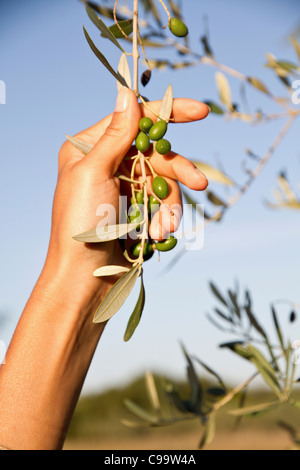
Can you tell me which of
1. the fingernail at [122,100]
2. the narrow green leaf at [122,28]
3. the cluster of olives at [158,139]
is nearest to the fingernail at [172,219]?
the cluster of olives at [158,139]

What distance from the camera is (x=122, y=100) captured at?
822 millimetres

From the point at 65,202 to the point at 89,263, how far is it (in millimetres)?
150

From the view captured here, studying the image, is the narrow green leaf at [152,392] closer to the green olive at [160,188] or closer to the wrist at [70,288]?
the wrist at [70,288]

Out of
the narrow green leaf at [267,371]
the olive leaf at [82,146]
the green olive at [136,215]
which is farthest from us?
the narrow green leaf at [267,371]

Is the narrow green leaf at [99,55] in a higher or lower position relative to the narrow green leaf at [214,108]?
lower

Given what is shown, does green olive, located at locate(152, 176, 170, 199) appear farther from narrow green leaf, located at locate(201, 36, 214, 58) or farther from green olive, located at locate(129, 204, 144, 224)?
narrow green leaf, located at locate(201, 36, 214, 58)

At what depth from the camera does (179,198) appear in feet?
3.78

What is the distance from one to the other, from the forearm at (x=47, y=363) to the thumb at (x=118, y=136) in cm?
27

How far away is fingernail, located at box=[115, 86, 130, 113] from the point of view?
0.79m

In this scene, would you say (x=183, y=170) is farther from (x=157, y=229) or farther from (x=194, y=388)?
(x=194, y=388)

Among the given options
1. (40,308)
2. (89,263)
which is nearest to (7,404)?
(40,308)

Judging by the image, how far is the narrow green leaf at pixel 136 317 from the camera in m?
0.78

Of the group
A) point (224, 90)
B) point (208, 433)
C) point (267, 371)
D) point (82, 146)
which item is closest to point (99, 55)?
point (82, 146)

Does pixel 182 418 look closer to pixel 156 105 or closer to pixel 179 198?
pixel 179 198
